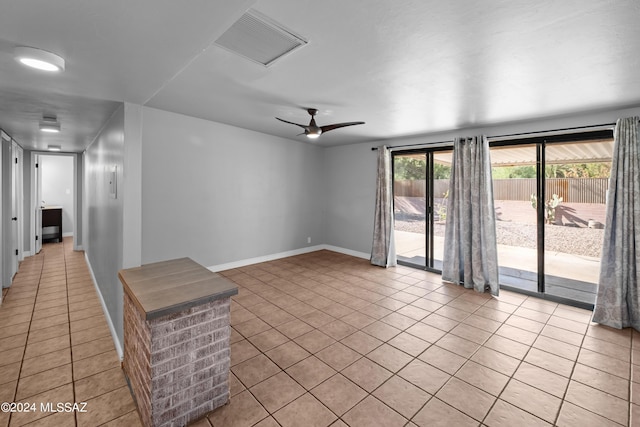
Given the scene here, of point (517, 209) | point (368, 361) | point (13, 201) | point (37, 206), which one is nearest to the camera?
point (368, 361)

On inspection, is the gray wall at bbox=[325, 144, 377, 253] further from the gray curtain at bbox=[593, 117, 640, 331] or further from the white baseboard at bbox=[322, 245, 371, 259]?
the gray curtain at bbox=[593, 117, 640, 331]

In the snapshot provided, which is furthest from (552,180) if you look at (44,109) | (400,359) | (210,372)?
(44,109)

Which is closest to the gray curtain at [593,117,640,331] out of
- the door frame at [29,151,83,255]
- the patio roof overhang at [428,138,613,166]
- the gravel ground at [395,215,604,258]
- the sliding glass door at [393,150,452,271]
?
the gravel ground at [395,215,604,258]

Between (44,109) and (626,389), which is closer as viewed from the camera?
(626,389)

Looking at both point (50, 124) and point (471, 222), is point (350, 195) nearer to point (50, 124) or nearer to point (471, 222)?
point (471, 222)

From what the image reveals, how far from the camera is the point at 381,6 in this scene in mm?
1520

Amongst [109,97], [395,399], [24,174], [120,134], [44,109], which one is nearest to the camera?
[395,399]

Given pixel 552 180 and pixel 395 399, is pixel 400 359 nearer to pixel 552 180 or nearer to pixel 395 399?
pixel 395 399

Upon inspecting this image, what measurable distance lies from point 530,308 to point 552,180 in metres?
1.72

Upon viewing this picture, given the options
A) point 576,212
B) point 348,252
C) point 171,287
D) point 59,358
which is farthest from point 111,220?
point 576,212

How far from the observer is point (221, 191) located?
183 inches

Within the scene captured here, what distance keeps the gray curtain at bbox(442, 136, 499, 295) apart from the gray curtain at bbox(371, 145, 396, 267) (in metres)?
1.03

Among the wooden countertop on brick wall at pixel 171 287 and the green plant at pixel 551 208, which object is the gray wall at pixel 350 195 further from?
the wooden countertop on brick wall at pixel 171 287

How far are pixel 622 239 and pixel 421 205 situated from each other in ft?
8.30
